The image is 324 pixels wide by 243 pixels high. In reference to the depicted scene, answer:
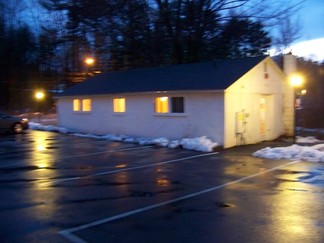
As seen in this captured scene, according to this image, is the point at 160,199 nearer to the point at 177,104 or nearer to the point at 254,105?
the point at 177,104

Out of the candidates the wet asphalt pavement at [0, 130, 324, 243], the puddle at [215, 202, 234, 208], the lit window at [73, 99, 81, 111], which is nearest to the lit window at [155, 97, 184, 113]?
the wet asphalt pavement at [0, 130, 324, 243]

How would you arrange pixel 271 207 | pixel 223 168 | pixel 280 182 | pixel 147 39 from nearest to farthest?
1. pixel 271 207
2. pixel 280 182
3. pixel 223 168
4. pixel 147 39

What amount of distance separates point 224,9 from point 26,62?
27.5m

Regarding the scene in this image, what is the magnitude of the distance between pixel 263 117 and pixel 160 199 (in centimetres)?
1228

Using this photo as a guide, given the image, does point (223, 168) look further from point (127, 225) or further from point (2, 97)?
point (2, 97)

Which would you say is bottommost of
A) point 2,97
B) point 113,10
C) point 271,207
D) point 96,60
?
point 271,207

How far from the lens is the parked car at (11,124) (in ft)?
79.7

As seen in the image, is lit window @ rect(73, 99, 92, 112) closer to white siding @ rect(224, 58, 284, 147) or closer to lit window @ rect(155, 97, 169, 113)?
lit window @ rect(155, 97, 169, 113)

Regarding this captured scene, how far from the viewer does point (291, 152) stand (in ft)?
46.5

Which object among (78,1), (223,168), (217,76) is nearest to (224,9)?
(78,1)

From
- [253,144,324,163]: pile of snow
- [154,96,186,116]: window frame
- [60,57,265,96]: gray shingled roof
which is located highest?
[60,57,265,96]: gray shingled roof

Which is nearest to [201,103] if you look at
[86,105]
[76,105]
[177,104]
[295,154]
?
[177,104]

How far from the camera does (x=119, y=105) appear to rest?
71.6 feet

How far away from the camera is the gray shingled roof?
1747cm
